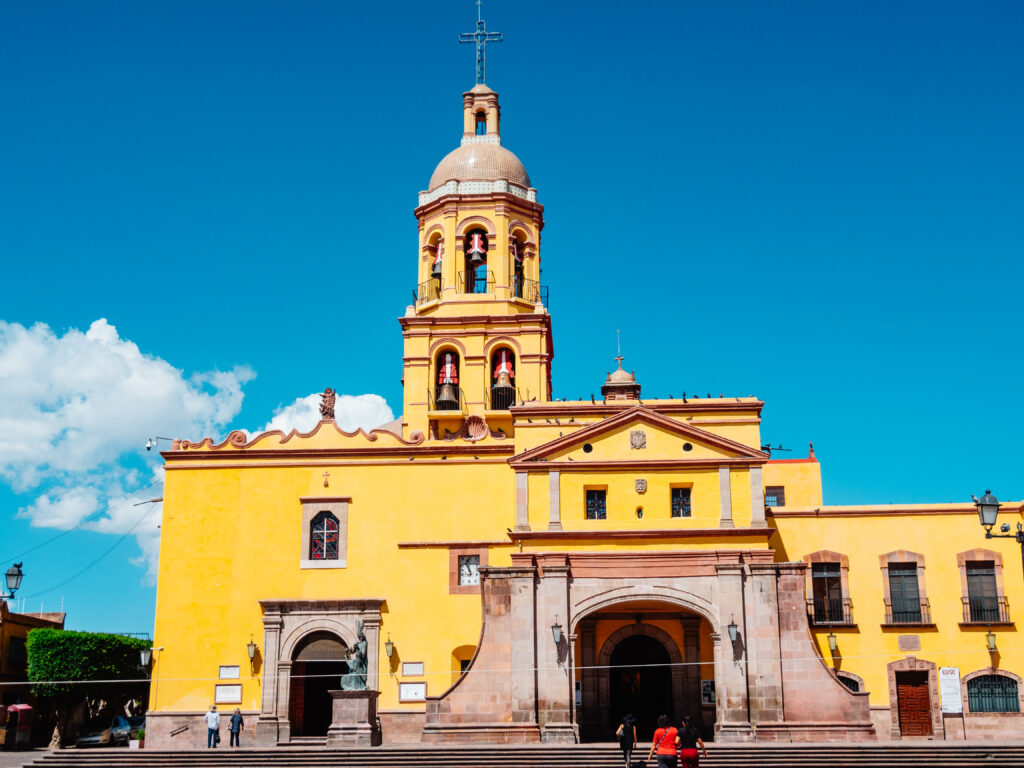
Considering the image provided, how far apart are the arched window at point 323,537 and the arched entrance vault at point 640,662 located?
317 inches

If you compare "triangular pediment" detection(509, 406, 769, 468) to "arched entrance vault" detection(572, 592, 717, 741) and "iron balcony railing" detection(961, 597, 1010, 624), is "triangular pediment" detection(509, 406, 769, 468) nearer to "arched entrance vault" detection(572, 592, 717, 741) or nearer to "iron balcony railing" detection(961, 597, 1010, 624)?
"arched entrance vault" detection(572, 592, 717, 741)

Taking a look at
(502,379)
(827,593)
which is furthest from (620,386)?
(827,593)

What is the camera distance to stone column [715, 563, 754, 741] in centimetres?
3148

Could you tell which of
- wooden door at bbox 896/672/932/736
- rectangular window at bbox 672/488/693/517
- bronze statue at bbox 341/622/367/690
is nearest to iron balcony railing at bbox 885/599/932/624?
wooden door at bbox 896/672/932/736

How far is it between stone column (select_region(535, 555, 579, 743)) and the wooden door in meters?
10.0

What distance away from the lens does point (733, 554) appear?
3300cm

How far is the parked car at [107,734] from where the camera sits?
4181 centimetres

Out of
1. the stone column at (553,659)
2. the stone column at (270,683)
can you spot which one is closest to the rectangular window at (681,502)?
the stone column at (553,659)

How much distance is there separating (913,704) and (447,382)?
1955cm

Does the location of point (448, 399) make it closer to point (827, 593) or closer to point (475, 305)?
point (475, 305)

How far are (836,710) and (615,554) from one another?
7.22 m

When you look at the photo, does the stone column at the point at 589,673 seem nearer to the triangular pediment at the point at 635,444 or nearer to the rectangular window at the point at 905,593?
the triangular pediment at the point at 635,444

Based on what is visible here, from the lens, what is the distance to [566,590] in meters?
32.9

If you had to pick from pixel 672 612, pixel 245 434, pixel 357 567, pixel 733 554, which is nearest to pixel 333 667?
pixel 357 567
